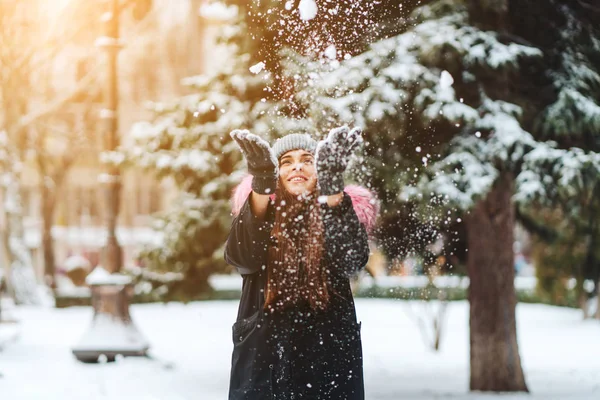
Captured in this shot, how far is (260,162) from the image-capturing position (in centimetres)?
373

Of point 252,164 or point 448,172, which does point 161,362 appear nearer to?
point 448,172

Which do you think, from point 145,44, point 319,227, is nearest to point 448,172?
point 319,227

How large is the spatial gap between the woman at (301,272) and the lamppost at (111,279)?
27.3 feet

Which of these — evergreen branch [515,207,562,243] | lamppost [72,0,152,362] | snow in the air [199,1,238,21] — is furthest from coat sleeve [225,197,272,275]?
lamppost [72,0,152,362]

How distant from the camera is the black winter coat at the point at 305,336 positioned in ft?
12.3

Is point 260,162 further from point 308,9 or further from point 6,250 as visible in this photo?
point 6,250

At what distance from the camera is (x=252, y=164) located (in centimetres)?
373

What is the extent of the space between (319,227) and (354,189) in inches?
19.5

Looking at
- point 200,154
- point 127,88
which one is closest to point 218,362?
point 200,154

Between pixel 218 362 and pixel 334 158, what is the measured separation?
977cm

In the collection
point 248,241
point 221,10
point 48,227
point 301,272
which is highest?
point 221,10

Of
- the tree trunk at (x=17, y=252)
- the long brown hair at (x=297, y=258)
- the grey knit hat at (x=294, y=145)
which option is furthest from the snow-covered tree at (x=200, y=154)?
Answer: the tree trunk at (x=17, y=252)

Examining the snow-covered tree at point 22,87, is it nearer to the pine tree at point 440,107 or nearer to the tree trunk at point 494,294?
the tree trunk at point 494,294

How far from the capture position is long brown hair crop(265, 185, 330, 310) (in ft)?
12.3
